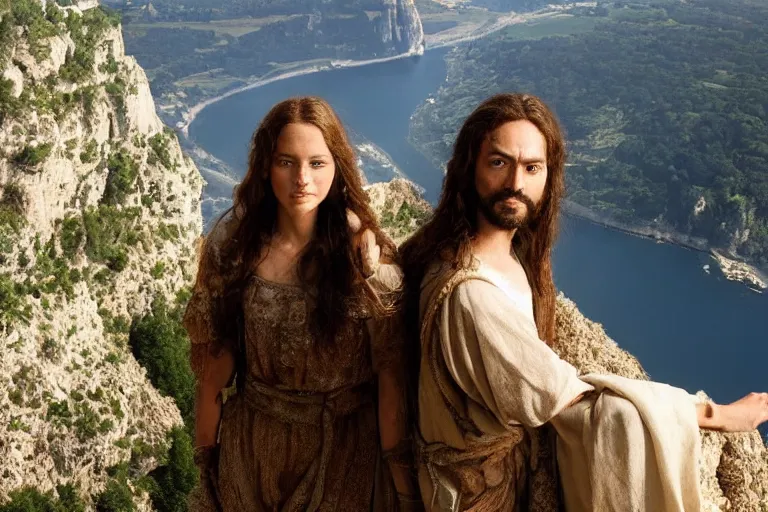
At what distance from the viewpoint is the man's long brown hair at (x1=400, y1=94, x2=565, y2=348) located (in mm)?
2234

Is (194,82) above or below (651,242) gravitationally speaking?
above

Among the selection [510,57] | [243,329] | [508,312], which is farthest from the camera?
[510,57]

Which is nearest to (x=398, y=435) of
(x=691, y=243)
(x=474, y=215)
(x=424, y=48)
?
(x=474, y=215)

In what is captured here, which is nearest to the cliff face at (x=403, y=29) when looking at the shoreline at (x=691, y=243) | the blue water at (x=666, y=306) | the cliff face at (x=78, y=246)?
the blue water at (x=666, y=306)

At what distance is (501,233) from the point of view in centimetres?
230

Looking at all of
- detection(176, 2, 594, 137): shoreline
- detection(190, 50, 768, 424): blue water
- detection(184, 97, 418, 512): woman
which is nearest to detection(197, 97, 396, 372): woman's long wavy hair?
detection(184, 97, 418, 512): woman

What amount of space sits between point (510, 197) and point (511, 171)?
0.25ft

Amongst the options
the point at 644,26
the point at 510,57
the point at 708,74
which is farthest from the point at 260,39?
the point at 708,74

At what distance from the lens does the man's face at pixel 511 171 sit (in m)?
2.20

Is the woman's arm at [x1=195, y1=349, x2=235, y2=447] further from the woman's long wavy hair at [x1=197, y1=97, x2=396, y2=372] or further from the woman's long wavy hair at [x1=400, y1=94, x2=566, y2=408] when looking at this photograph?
the woman's long wavy hair at [x1=400, y1=94, x2=566, y2=408]

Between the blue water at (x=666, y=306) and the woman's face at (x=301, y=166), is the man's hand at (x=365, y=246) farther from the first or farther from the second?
the blue water at (x=666, y=306)

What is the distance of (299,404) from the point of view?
2.47 meters

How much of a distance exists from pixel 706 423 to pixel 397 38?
9287 centimetres

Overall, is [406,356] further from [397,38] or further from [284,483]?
[397,38]
